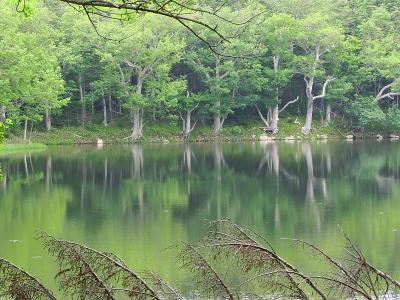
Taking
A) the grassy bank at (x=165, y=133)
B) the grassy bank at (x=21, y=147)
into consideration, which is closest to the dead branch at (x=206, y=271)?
the grassy bank at (x=21, y=147)

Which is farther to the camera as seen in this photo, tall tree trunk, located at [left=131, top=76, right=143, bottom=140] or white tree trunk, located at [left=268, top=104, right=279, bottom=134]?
white tree trunk, located at [left=268, top=104, right=279, bottom=134]

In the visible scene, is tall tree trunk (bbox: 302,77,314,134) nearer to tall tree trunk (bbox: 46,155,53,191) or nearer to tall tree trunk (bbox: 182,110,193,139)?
tall tree trunk (bbox: 182,110,193,139)

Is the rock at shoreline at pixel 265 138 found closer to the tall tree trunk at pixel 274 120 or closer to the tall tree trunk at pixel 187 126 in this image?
the tall tree trunk at pixel 274 120

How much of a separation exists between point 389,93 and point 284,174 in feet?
86.7

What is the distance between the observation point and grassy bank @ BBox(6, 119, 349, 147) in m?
45.5

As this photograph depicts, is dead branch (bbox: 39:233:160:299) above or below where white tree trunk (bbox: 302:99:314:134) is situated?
below

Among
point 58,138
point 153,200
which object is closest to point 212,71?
point 58,138

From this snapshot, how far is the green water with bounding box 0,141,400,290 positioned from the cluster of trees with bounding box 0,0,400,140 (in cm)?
Answer: 934

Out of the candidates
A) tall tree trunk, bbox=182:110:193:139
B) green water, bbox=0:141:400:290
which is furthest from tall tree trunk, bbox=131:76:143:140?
green water, bbox=0:141:400:290

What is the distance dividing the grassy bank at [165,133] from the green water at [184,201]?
25.8 ft

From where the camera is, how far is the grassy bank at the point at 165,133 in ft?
149

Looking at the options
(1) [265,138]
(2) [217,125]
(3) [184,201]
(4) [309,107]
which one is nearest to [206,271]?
(3) [184,201]

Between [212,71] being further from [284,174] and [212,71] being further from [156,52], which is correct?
[284,174]

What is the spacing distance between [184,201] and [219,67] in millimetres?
28558
